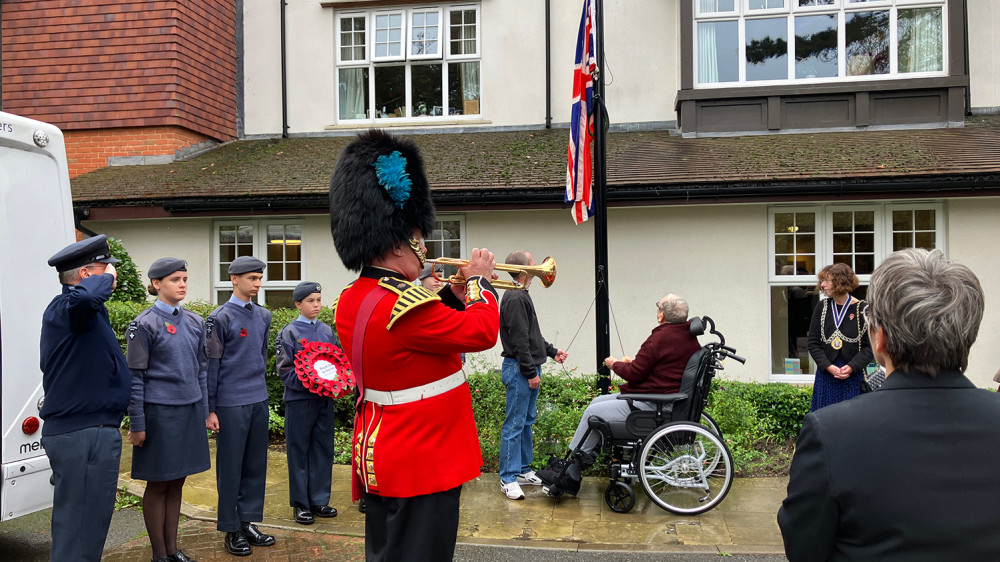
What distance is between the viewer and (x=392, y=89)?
1309 cm

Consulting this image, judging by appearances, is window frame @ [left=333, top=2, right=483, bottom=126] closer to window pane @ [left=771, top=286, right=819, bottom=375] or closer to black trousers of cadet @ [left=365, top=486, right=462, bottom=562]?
window pane @ [left=771, top=286, right=819, bottom=375]

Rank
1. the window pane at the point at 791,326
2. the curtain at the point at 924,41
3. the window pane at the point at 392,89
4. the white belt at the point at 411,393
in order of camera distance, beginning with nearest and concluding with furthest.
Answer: the white belt at the point at 411,393, the window pane at the point at 791,326, the curtain at the point at 924,41, the window pane at the point at 392,89

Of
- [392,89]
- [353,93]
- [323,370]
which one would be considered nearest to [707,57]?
[392,89]

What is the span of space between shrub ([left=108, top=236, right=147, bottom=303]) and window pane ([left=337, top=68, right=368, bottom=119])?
15.2 ft

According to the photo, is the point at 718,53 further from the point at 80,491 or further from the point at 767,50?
the point at 80,491

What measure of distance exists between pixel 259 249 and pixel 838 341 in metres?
8.23

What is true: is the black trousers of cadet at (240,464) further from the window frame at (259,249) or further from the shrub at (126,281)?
the window frame at (259,249)

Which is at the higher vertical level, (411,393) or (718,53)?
(718,53)

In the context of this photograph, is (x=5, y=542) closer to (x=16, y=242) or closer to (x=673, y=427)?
(x=16, y=242)

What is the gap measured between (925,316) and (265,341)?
4824 mm

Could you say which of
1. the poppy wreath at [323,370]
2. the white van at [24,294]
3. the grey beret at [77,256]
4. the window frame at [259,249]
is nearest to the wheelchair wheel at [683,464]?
the poppy wreath at [323,370]

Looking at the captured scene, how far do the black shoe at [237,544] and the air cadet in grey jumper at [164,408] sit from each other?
32 centimetres

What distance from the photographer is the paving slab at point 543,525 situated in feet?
17.3

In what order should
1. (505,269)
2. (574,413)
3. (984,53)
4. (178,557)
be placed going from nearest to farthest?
1. (505,269)
2. (178,557)
3. (574,413)
4. (984,53)
